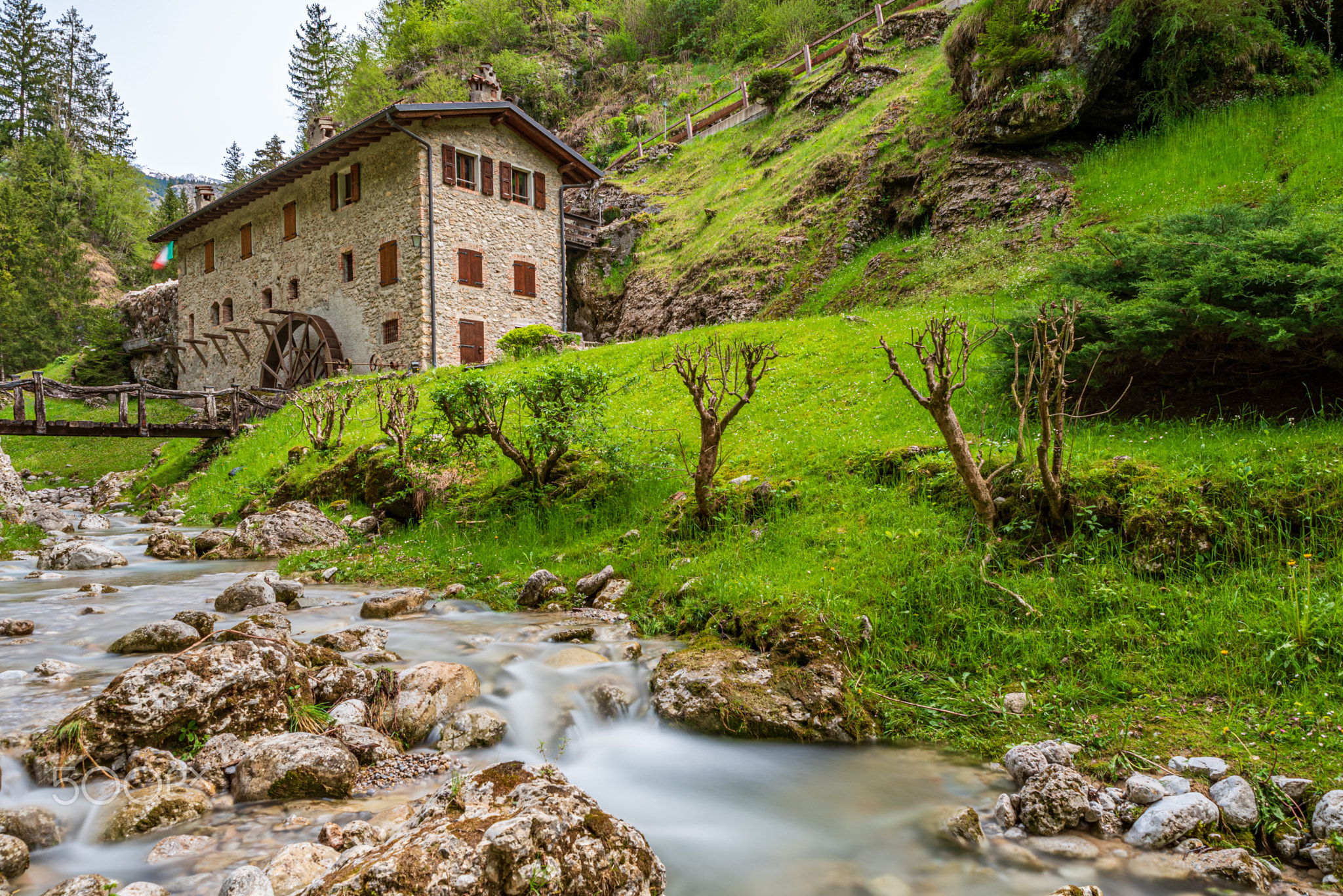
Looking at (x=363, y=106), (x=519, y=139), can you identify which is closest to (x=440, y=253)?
(x=519, y=139)

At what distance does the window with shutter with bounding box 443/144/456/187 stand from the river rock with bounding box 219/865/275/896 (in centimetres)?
2734

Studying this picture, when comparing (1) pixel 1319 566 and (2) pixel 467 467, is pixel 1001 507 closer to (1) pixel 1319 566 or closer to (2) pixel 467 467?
(1) pixel 1319 566

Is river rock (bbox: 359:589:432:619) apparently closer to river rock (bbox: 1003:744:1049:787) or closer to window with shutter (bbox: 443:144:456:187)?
river rock (bbox: 1003:744:1049:787)

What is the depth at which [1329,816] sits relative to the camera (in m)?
3.28

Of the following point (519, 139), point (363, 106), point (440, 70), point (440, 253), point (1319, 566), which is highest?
point (440, 70)

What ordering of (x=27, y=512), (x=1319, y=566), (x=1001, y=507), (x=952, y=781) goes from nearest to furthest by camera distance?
(x=952, y=781) < (x=1319, y=566) < (x=1001, y=507) < (x=27, y=512)

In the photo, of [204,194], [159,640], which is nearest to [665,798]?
[159,640]

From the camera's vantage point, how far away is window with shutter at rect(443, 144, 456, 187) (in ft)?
86.8

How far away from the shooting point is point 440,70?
5775 cm

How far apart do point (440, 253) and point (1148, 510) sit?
25627 millimetres

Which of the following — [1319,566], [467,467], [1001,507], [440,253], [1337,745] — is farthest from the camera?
[440,253]

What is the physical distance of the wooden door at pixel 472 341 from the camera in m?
27.0

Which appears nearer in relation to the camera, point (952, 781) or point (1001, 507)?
point (952, 781)

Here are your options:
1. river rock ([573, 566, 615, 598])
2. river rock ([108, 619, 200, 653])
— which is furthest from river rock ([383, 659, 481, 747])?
river rock ([573, 566, 615, 598])
